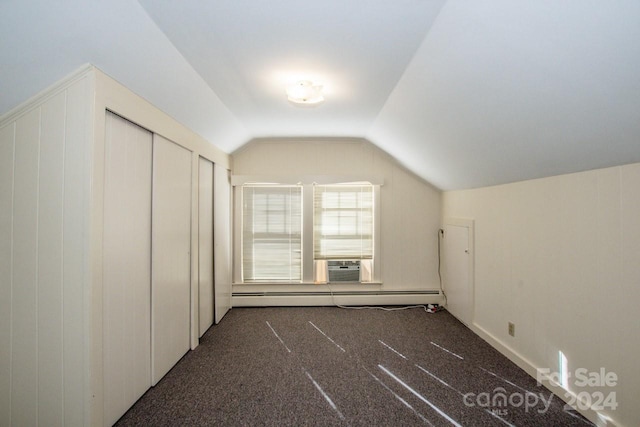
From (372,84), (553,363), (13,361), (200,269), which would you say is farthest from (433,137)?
(13,361)

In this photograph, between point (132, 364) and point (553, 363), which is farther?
point (553, 363)

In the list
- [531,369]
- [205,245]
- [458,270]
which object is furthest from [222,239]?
[531,369]

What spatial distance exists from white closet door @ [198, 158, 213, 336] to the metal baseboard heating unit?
152cm

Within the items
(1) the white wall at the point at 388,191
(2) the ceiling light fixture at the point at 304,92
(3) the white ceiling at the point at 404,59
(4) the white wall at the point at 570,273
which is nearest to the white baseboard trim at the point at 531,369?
(4) the white wall at the point at 570,273

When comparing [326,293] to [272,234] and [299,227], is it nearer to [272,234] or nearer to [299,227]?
[299,227]

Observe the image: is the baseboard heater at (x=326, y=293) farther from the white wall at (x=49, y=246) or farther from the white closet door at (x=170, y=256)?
the white wall at (x=49, y=246)

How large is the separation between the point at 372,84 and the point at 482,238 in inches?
→ 76.7

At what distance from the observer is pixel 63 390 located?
1.53m

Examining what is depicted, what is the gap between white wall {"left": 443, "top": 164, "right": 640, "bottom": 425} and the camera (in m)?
1.65

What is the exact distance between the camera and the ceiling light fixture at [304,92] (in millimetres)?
2285

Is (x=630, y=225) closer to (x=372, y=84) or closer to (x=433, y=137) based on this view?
(x=433, y=137)

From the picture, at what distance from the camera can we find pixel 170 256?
94.3 inches

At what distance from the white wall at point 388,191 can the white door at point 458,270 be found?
0.24 metres

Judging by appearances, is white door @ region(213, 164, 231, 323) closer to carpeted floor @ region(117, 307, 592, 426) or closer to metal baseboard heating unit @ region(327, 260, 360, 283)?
carpeted floor @ region(117, 307, 592, 426)
